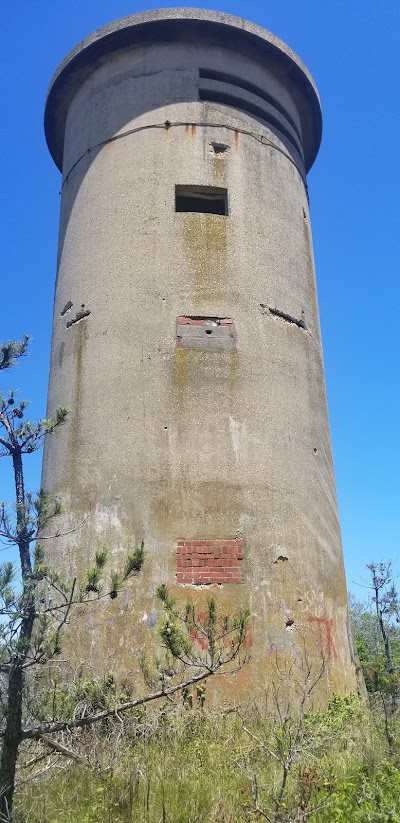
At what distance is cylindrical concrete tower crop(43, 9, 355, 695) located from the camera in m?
6.23

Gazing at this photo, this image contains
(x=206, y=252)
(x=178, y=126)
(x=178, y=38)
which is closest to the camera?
(x=206, y=252)

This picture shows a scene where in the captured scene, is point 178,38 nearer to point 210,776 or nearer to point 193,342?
point 193,342

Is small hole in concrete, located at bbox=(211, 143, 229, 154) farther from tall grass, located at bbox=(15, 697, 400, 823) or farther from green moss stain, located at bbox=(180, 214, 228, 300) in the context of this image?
tall grass, located at bbox=(15, 697, 400, 823)

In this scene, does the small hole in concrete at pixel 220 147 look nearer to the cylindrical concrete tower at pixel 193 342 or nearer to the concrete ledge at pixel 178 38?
the cylindrical concrete tower at pixel 193 342

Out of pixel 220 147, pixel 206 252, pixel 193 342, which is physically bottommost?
pixel 193 342

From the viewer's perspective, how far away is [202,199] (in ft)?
26.4

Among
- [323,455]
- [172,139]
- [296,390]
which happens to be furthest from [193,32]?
[323,455]

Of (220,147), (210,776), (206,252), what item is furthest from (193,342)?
(210,776)

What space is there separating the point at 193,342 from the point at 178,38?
4.15 metres

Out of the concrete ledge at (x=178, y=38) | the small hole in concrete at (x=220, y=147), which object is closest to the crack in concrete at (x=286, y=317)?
the small hole in concrete at (x=220, y=147)

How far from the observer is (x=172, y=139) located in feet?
25.5

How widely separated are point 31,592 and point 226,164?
5.87 m

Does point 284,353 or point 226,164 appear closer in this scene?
point 284,353

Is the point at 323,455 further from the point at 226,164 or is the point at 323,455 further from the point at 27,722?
the point at 27,722
